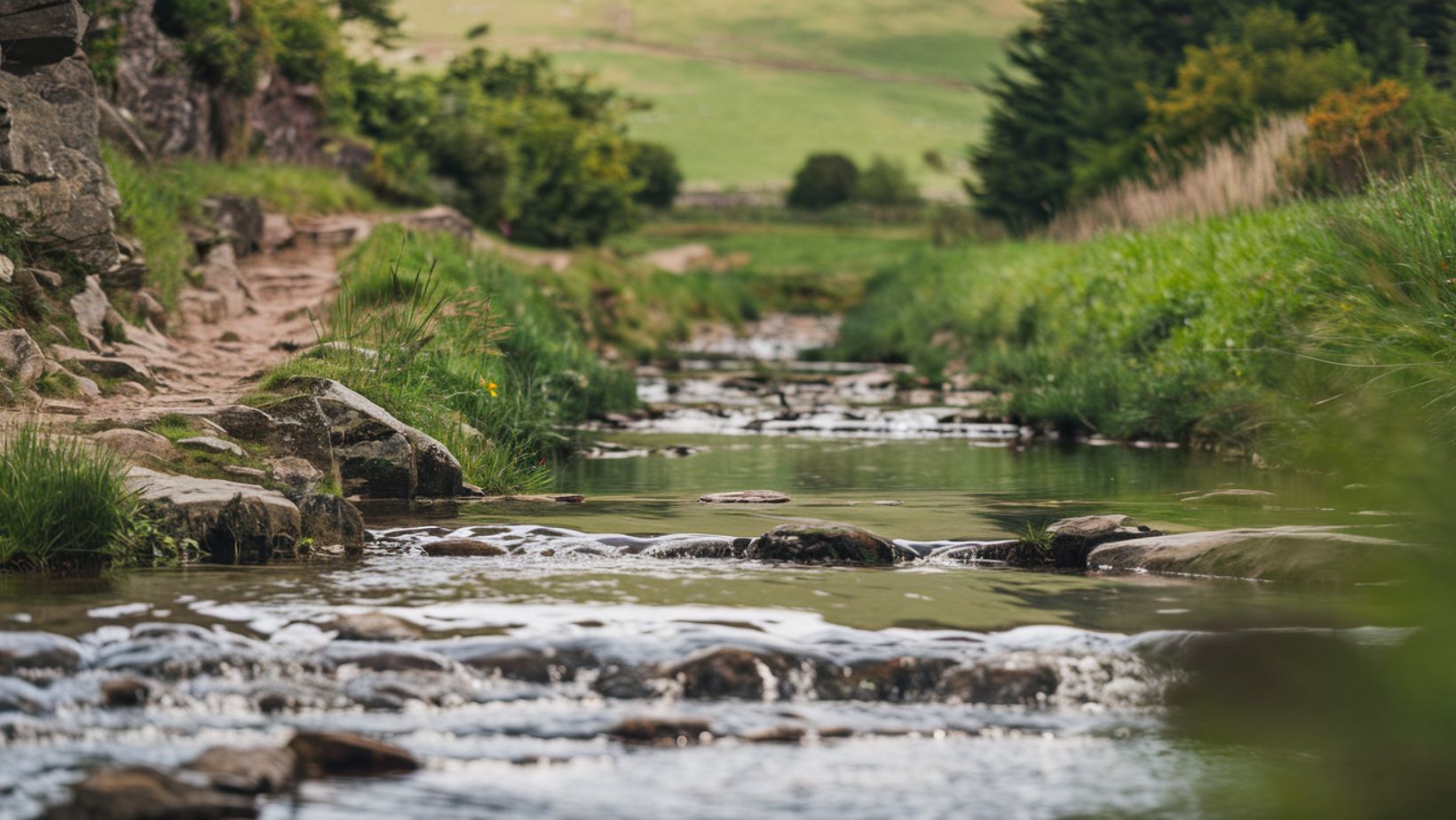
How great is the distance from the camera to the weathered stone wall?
1091 cm

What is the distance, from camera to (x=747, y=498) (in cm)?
973

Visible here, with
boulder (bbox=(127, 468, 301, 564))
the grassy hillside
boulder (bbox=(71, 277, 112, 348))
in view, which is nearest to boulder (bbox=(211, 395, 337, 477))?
boulder (bbox=(127, 468, 301, 564))

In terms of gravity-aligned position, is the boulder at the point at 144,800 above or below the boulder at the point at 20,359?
below

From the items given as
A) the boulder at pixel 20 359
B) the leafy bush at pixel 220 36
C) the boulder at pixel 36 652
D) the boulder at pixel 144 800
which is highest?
the leafy bush at pixel 220 36

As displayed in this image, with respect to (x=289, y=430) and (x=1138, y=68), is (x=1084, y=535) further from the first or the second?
(x=1138, y=68)

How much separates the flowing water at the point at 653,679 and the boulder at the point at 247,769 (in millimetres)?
77

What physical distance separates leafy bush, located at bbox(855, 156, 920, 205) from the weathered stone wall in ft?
226

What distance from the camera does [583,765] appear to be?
4.89m

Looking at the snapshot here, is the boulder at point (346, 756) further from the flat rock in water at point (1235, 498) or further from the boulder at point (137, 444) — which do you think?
the flat rock in water at point (1235, 498)

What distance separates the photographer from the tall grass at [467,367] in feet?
34.4

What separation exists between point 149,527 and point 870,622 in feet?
11.6

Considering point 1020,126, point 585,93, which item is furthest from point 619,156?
point 1020,126

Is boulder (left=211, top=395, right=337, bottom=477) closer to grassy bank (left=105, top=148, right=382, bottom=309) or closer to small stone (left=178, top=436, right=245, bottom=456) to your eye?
small stone (left=178, top=436, right=245, bottom=456)

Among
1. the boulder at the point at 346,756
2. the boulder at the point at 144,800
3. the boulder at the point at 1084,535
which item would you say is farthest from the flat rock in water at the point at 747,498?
the boulder at the point at 144,800
